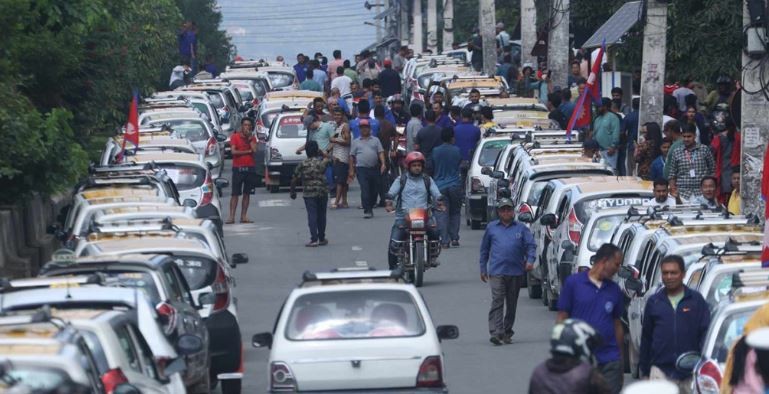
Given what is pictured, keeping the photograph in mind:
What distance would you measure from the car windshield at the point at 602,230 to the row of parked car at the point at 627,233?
0.4 inches

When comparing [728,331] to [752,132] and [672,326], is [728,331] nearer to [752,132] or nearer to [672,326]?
[672,326]

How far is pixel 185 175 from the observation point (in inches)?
1174

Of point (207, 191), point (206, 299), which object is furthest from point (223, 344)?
point (207, 191)

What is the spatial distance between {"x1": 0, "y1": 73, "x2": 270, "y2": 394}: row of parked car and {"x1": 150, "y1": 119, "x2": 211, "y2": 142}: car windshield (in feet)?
29.5

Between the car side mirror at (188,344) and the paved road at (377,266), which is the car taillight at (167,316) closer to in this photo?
the car side mirror at (188,344)

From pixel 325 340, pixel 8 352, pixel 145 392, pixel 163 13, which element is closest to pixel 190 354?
pixel 325 340

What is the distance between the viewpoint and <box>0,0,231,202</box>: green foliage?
21.3 metres

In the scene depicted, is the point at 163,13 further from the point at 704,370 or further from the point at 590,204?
the point at 704,370

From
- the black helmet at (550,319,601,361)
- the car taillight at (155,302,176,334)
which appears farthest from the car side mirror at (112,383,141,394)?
the car taillight at (155,302,176,334)

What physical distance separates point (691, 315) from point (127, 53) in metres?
18.3

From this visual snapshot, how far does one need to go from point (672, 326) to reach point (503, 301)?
18.7 ft

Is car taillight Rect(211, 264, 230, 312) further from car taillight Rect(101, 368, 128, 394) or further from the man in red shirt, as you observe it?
the man in red shirt

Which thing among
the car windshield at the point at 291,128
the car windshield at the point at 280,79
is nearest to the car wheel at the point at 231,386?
the car windshield at the point at 291,128

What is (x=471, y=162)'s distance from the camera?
31.9 metres
